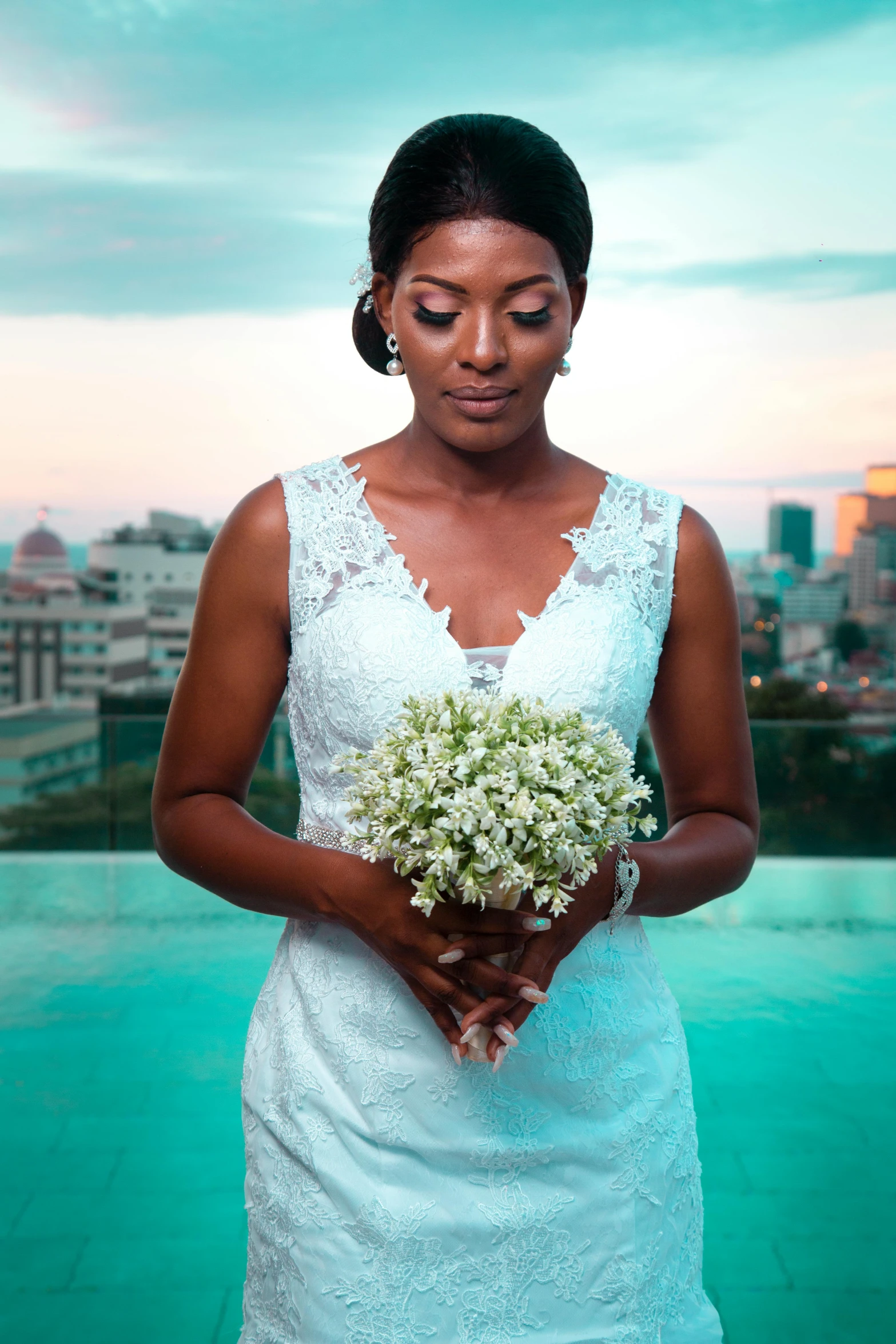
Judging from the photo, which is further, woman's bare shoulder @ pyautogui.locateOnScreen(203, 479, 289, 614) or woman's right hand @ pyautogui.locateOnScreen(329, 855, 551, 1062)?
woman's bare shoulder @ pyautogui.locateOnScreen(203, 479, 289, 614)

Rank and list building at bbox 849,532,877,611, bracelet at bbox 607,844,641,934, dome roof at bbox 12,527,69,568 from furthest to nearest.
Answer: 1. dome roof at bbox 12,527,69,568
2. building at bbox 849,532,877,611
3. bracelet at bbox 607,844,641,934

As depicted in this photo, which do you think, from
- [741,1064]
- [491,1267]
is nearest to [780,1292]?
[741,1064]

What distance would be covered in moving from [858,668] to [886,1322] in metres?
15.1

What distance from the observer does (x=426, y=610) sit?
5.41 ft

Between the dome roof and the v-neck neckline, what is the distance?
32.8 m

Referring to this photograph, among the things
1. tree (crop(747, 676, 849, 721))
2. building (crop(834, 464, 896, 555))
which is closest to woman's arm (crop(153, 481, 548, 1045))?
tree (crop(747, 676, 849, 721))

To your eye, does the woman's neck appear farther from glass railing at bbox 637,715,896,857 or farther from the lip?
glass railing at bbox 637,715,896,857

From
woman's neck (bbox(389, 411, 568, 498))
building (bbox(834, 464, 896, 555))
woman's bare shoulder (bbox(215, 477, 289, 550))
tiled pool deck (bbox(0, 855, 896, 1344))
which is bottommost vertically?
tiled pool deck (bbox(0, 855, 896, 1344))

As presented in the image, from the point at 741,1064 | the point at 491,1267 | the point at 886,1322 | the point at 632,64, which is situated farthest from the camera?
the point at 632,64

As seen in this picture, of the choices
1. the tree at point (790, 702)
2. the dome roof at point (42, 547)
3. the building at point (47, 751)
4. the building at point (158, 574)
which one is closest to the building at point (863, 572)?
the building at point (158, 574)

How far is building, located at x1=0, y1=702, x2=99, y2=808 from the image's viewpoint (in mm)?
6918

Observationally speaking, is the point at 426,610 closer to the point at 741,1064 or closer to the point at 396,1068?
the point at 396,1068

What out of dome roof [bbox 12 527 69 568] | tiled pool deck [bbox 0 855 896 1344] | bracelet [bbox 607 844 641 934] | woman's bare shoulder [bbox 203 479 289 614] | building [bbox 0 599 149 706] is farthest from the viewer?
dome roof [bbox 12 527 69 568]

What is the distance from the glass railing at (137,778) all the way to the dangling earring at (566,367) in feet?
16.7
